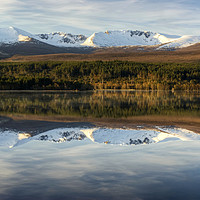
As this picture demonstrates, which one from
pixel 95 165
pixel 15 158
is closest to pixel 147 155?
pixel 95 165

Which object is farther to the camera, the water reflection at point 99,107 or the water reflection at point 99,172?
the water reflection at point 99,107

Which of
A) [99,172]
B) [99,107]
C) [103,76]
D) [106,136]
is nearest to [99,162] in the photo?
[99,172]

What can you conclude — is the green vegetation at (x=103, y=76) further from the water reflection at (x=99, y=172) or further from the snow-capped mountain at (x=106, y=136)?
the water reflection at (x=99, y=172)

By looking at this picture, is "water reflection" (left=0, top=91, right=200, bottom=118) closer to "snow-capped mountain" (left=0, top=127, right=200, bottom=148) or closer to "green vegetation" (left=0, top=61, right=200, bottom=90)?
"snow-capped mountain" (left=0, top=127, right=200, bottom=148)

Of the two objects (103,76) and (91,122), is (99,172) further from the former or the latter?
(103,76)

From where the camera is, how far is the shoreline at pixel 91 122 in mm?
14766

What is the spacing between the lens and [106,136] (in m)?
12.6

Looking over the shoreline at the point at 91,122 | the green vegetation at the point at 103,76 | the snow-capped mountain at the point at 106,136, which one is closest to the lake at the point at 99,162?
the snow-capped mountain at the point at 106,136

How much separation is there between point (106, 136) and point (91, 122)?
4195 mm

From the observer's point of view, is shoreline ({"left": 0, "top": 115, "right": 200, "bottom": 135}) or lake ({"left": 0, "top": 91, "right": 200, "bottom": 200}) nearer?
lake ({"left": 0, "top": 91, "right": 200, "bottom": 200})

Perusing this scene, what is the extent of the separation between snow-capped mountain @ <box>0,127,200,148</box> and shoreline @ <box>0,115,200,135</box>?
26.7 inches

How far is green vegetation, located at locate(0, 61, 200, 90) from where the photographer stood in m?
86.4

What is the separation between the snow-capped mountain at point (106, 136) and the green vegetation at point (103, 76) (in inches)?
2608

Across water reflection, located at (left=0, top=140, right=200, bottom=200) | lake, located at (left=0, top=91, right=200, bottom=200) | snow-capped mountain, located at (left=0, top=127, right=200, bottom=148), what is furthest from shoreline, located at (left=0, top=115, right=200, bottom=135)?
water reflection, located at (left=0, top=140, right=200, bottom=200)
